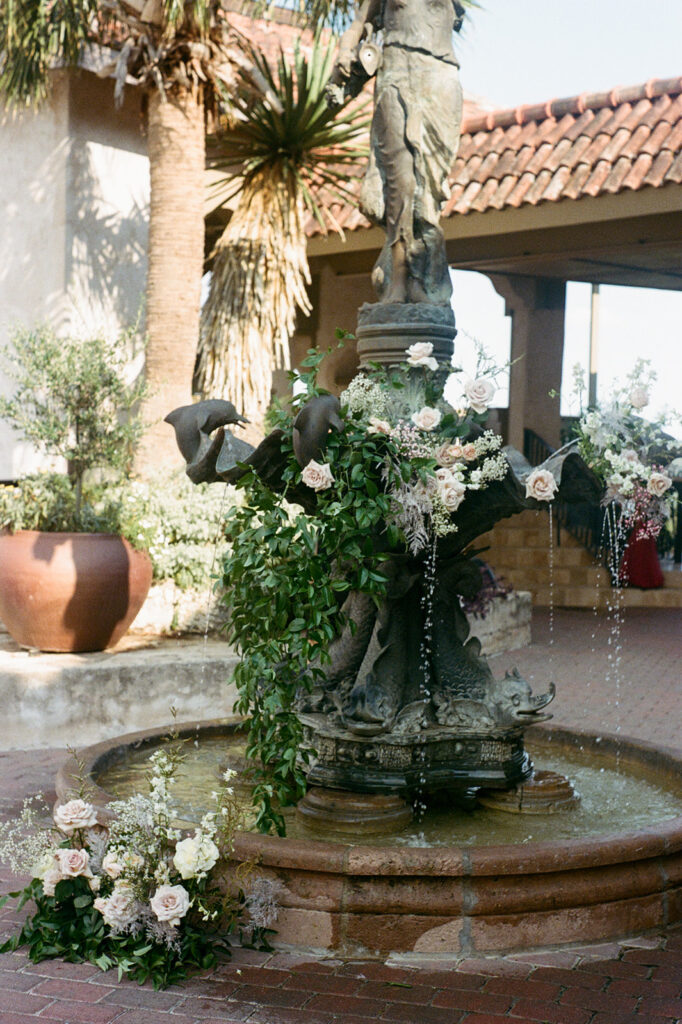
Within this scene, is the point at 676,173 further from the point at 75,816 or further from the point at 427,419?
the point at 75,816

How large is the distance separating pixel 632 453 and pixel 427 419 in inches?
33.9

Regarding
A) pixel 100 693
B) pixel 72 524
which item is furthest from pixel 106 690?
pixel 72 524

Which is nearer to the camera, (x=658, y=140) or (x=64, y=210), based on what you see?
(x=658, y=140)

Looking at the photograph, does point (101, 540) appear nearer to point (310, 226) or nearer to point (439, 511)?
point (439, 511)

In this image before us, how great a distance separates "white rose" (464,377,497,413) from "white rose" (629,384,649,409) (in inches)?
22.9

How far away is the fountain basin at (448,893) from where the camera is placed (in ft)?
12.5

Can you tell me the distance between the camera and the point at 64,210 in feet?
35.3

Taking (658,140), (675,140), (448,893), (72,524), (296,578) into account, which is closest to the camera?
(448,893)

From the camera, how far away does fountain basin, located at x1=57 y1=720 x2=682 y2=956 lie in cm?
382

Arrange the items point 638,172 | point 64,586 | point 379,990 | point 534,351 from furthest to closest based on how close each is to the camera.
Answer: point 534,351, point 638,172, point 64,586, point 379,990

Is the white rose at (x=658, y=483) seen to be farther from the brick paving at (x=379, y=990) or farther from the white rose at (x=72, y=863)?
the white rose at (x=72, y=863)

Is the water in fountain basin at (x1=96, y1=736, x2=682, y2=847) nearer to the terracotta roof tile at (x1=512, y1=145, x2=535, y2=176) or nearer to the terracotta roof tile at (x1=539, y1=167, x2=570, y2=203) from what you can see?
the terracotta roof tile at (x1=539, y1=167, x2=570, y2=203)

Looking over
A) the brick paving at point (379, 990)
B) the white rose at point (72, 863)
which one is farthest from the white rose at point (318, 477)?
the brick paving at point (379, 990)

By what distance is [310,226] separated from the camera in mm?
12359
